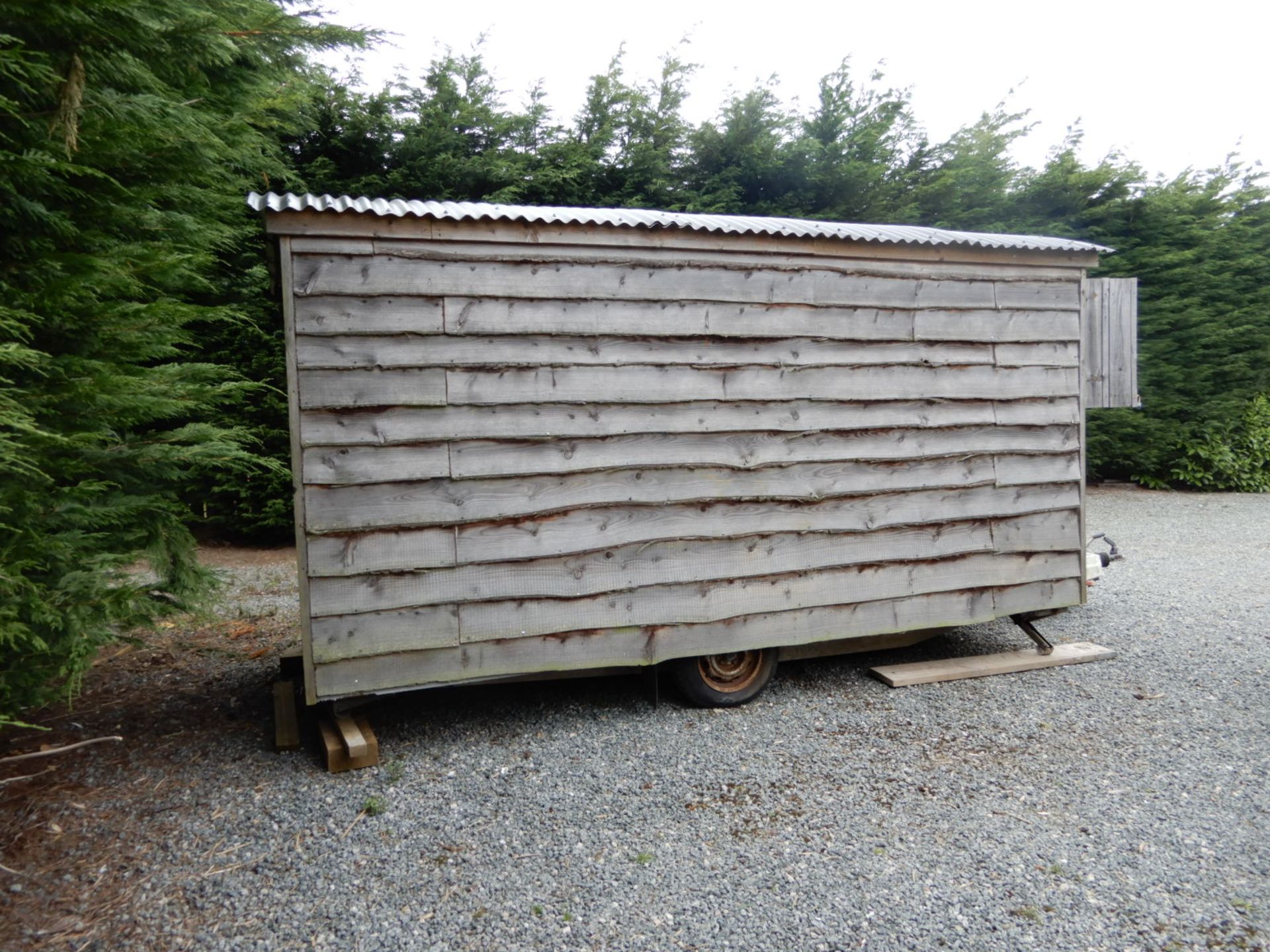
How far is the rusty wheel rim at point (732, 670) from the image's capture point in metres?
3.96

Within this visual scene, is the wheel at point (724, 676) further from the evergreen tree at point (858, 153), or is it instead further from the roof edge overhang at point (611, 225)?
the evergreen tree at point (858, 153)

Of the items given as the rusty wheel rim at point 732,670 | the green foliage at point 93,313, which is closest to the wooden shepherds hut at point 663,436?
the rusty wheel rim at point 732,670

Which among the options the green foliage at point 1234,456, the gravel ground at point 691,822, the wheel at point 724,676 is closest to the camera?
the gravel ground at point 691,822

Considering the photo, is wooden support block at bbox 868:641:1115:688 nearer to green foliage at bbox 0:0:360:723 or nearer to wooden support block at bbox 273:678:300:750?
wooden support block at bbox 273:678:300:750

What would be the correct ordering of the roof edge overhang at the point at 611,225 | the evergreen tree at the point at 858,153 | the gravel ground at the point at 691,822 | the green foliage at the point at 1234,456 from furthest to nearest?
the green foliage at the point at 1234,456 < the evergreen tree at the point at 858,153 < the roof edge overhang at the point at 611,225 < the gravel ground at the point at 691,822

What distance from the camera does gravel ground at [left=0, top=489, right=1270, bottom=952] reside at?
7.55ft

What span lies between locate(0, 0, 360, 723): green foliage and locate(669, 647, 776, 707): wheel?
2361mm

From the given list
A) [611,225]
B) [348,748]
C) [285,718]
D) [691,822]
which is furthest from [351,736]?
[611,225]

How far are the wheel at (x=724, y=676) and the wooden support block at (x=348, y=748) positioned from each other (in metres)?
1.44

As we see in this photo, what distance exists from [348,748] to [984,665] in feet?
11.1

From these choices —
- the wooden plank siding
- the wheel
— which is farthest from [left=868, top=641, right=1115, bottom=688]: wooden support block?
the wheel

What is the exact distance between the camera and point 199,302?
6.80m

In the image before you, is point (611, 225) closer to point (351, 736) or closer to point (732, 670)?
point (732, 670)

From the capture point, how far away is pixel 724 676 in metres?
4.01
